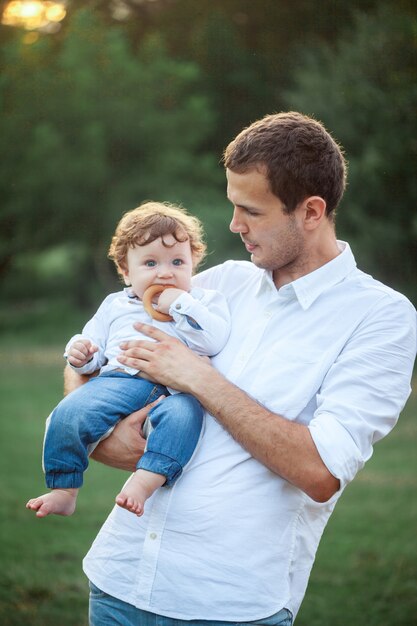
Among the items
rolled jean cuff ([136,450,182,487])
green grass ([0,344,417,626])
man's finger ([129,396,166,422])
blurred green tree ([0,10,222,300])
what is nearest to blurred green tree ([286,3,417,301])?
green grass ([0,344,417,626])

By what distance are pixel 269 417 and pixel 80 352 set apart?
1.90 ft

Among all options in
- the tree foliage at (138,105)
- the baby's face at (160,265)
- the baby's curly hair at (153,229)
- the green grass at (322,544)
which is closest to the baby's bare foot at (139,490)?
the baby's face at (160,265)

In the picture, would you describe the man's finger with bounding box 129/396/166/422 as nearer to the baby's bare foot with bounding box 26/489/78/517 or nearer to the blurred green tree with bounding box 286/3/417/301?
the baby's bare foot with bounding box 26/489/78/517

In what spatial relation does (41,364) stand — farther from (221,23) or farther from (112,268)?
(221,23)

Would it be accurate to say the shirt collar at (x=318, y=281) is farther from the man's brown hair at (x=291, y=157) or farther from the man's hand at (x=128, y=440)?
the man's hand at (x=128, y=440)

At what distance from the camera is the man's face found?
211cm

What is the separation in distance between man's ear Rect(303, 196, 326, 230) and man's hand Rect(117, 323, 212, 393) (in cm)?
42

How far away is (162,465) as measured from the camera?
198 cm

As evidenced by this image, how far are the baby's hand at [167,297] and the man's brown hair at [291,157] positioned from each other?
0.34m

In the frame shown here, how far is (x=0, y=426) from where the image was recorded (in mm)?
9188

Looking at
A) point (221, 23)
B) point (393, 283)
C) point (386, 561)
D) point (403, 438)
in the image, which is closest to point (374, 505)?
point (386, 561)

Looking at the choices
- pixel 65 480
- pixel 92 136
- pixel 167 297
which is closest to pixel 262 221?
pixel 167 297

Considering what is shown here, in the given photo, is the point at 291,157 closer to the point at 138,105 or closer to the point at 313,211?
the point at 313,211

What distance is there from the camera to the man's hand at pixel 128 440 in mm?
2121
